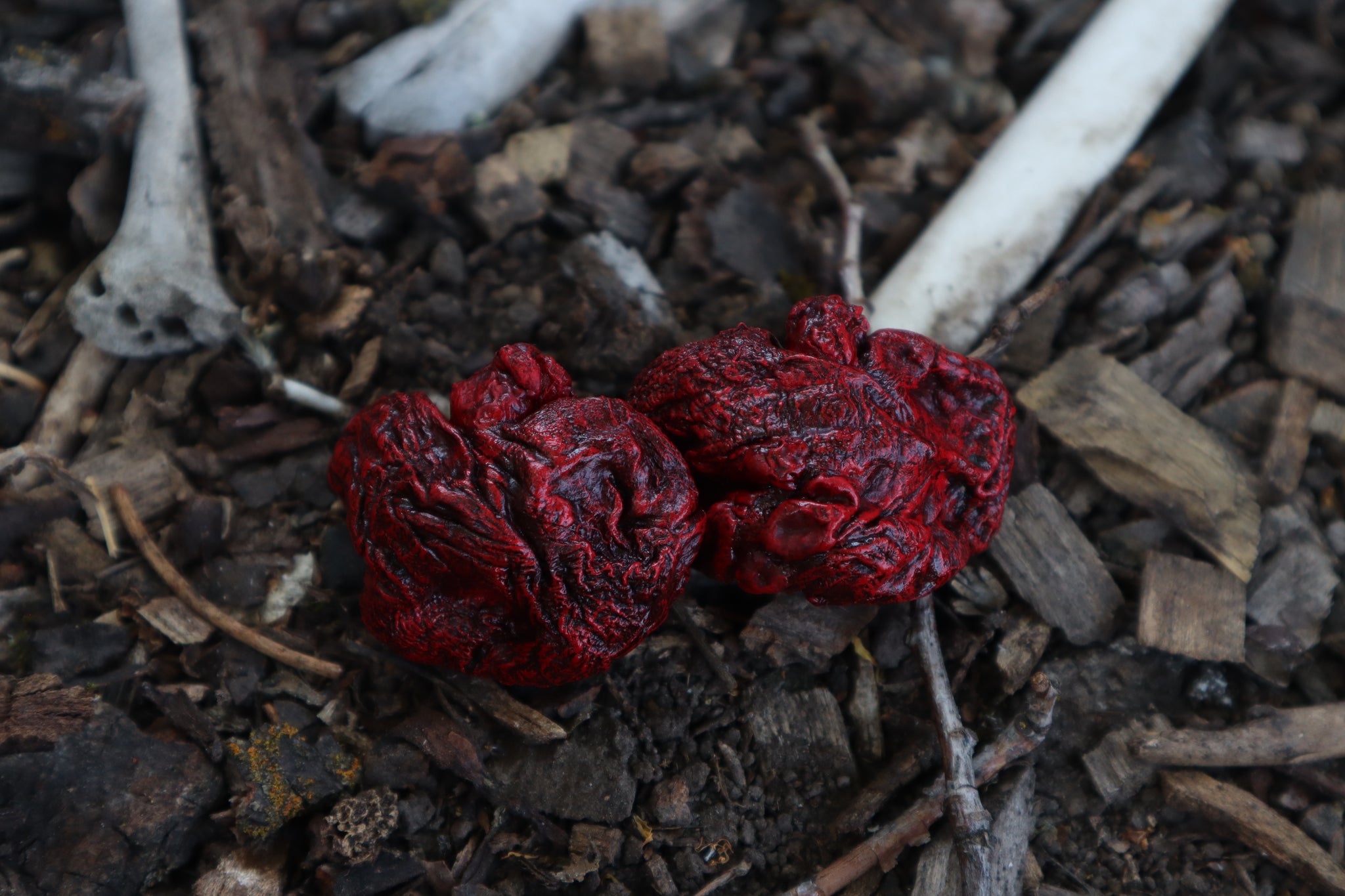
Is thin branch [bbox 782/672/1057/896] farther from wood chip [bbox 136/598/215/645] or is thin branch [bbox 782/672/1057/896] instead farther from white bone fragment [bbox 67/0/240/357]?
white bone fragment [bbox 67/0/240/357]

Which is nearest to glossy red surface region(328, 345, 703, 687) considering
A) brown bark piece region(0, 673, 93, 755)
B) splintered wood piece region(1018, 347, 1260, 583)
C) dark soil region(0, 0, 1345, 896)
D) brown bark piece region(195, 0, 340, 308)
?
dark soil region(0, 0, 1345, 896)

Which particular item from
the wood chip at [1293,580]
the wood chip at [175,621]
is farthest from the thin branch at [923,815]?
the wood chip at [175,621]

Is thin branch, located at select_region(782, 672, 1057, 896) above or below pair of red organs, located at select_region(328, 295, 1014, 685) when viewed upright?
below

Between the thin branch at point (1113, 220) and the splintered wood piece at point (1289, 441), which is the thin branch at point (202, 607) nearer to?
the thin branch at point (1113, 220)

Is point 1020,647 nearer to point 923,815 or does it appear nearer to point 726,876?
point 923,815

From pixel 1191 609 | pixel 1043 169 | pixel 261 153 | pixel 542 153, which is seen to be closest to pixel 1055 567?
pixel 1191 609

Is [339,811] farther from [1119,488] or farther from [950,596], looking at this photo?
[1119,488]
